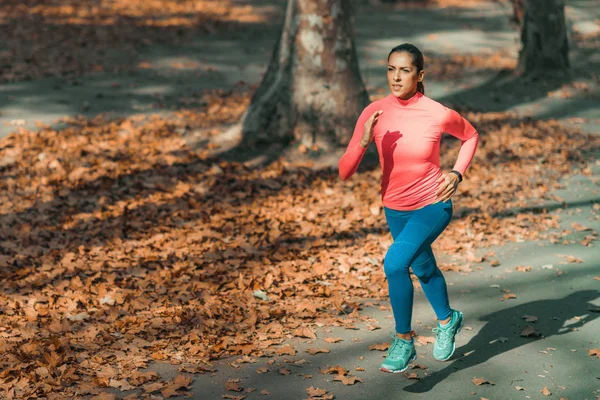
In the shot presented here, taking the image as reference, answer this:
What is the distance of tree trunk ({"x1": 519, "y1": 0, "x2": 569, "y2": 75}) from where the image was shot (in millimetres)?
14930

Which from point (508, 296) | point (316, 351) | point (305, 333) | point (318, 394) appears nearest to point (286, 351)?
point (316, 351)

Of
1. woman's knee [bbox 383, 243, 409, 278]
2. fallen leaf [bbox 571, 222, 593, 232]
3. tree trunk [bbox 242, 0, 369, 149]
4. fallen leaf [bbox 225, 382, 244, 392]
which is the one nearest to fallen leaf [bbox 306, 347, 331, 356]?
fallen leaf [bbox 225, 382, 244, 392]

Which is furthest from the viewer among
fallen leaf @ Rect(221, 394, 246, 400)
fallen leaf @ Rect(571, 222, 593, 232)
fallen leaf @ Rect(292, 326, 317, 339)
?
fallen leaf @ Rect(571, 222, 593, 232)

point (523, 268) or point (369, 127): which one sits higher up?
point (369, 127)

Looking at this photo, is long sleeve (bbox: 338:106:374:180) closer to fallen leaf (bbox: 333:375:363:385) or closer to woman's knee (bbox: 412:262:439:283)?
woman's knee (bbox: 412:262:439:283)

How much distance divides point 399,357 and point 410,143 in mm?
1360

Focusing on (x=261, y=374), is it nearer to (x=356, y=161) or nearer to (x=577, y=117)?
(x=356, y=161)

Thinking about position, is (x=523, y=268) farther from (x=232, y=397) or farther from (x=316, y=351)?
(x=232, y=397)

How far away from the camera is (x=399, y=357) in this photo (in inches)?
197

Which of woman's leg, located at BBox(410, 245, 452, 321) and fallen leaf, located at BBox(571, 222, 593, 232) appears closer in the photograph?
woman's leg, located at BBox(410, 245, 452, 321)

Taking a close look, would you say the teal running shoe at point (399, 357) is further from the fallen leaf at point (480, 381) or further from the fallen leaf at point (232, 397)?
the fallen leaf at point (232, 397)

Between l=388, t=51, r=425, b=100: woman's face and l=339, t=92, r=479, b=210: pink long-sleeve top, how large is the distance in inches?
3.7

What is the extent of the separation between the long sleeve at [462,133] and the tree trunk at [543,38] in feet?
36.0

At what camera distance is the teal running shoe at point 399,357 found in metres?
4.98
